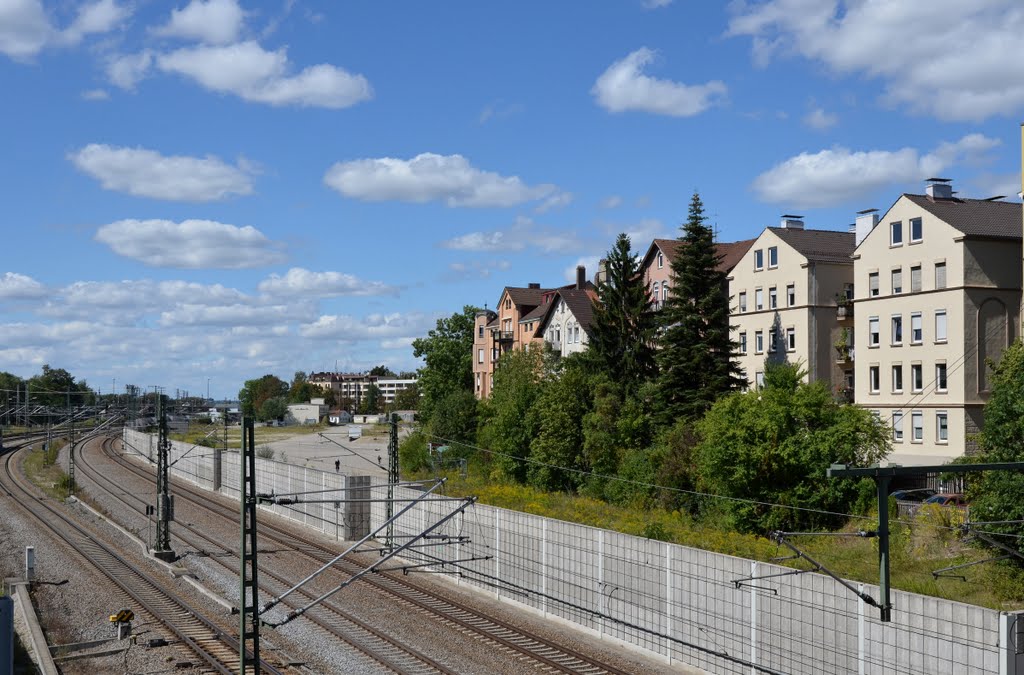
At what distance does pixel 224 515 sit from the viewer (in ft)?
178

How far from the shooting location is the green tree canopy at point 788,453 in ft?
139

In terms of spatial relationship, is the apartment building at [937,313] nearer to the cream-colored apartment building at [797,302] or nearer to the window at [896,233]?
the window at [896,233]

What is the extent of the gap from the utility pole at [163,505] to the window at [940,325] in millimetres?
36412

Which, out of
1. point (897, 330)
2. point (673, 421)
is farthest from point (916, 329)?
point (673, 421)

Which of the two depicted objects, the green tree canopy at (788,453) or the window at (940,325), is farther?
the window at (940,325)

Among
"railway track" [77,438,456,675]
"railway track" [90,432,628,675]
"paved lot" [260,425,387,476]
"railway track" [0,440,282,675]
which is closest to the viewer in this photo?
"railway track" [90,432,628,675]

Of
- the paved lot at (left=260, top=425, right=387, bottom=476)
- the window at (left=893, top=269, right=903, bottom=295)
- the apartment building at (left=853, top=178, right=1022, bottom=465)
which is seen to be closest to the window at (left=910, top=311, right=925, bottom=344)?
the apartment building at (left=853, top=178, right=1022, bottom=465)

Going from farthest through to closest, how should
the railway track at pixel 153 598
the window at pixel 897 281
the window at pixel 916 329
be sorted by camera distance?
the window at pixel 897 281 → the window at pixel 916 329 → the railway track at pixel 153 598

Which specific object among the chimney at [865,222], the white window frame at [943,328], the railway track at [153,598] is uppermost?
the chimney at [865,222]

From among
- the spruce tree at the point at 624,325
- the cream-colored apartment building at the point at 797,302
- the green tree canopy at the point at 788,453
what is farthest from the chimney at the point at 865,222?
the green tree canopy at the point at 788,453

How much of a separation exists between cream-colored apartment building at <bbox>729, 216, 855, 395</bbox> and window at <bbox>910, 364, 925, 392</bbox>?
292 inches

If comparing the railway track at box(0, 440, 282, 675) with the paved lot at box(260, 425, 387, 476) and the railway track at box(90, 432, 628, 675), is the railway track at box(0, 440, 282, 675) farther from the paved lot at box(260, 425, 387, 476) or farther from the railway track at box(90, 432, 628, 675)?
the paved lot at box(260, 425, 387, 476)

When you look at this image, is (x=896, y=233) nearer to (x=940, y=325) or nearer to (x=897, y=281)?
(x=897, y=281)

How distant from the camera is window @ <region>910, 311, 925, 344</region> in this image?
5094 cm
